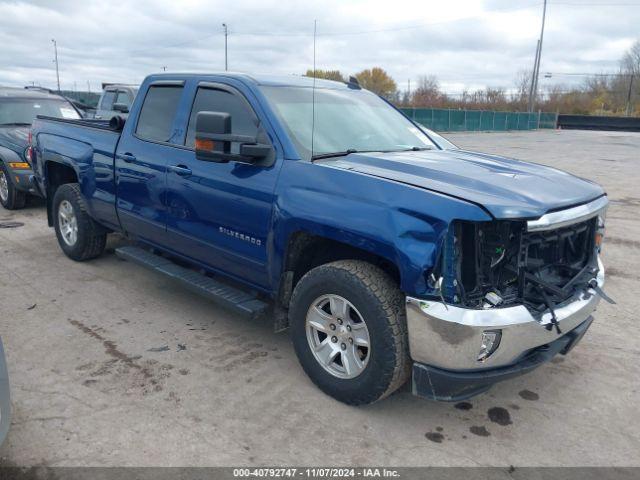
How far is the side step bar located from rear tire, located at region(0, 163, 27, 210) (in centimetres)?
452

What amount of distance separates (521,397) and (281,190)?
79.9 inches

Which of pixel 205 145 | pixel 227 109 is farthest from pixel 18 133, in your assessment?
pixel 205 145

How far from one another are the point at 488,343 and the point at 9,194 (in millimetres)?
8167

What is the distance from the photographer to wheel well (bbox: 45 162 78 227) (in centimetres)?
625

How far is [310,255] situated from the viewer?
3.67m

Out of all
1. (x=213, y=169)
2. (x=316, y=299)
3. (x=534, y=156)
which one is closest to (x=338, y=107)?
(x=213, y=169)

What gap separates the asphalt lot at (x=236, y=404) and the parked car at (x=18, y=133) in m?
4.01

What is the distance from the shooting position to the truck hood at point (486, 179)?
9.29 feet

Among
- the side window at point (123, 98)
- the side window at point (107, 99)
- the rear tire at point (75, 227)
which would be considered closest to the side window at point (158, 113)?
the rear tire at point (75, 227)

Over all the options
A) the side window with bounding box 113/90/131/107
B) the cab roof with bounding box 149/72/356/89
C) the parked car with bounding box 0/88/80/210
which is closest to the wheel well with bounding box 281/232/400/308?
the cab roof with bounding box 149/72/356/89

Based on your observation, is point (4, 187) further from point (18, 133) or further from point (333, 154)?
Result: point (333, 154)

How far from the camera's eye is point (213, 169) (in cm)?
393

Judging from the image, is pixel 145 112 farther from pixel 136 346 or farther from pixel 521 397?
pixel 521 397

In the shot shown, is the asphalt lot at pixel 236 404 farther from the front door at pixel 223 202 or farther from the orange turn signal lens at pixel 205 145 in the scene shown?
the orange turn signal lens at pixel 205 145
